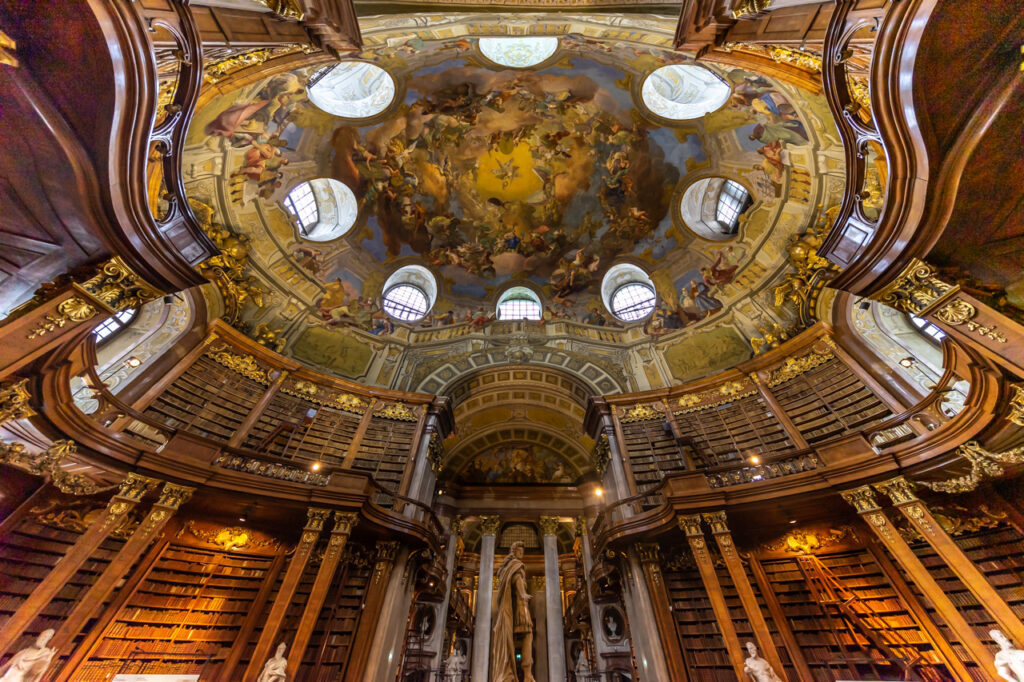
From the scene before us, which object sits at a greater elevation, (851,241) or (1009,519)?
(851,241)

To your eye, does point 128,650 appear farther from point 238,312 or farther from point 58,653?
point 238,312

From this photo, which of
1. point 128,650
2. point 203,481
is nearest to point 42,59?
point 203,481

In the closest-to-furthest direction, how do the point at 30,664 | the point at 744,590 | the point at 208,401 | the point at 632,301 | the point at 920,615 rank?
the point at 30,664 → the point at 920,615 → the point at 744,590 → the point at 208,401 → the point at 632,301

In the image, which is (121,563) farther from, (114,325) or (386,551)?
(114,325)

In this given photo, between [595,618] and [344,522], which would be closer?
[344,522]

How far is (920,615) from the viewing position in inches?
276

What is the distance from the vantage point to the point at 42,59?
4.84 m

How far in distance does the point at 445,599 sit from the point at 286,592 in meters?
6.70

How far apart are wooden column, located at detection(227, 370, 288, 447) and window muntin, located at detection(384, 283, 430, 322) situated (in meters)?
5.70

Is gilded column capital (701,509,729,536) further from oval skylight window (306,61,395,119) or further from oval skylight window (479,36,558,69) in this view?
oval skylight window (306,61,395,119)

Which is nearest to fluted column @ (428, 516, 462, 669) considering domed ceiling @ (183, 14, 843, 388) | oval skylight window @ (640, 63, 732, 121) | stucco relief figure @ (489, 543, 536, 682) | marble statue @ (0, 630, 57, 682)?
stucco relief figure @ (489, 543, 536, 682)

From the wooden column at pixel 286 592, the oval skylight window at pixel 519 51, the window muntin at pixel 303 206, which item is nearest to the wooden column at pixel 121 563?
the wooden column at pixel 286 592

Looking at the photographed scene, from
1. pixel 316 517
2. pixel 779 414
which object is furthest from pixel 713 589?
pixel 316 517

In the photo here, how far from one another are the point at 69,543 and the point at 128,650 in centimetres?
224
